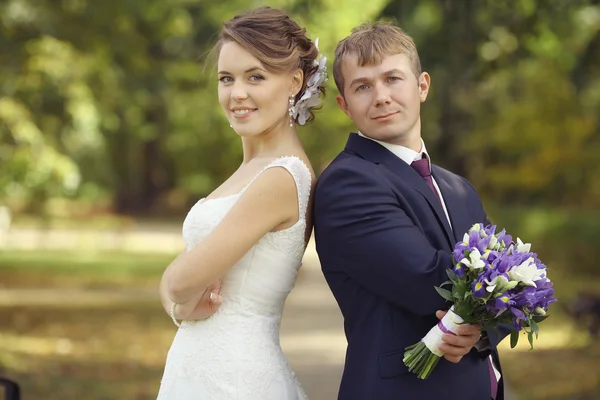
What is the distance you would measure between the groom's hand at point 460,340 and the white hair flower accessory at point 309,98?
37.7 inches

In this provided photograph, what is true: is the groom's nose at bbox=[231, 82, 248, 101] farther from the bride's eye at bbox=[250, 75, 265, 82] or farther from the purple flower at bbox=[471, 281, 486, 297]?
the purple flower at bbox=[471, 281, 486, 297]

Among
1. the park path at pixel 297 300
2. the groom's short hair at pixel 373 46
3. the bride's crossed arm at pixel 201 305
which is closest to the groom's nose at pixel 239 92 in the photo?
the groom's short hair at pixel 373 46

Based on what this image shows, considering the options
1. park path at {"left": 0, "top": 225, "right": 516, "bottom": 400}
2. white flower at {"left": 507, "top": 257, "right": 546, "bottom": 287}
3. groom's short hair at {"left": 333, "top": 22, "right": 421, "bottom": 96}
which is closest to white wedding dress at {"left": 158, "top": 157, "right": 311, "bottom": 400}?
groom's short hair at {"left": 333, "top": 22, "right": 421, "bottom": 96}

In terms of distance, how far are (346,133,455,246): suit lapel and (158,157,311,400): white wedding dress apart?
217mm

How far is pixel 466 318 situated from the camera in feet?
10.6

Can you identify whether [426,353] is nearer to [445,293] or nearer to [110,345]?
[445,293]

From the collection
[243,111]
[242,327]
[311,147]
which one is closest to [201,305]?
[242,327]

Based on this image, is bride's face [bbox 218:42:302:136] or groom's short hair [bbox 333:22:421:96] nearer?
groom's short hair [bbox 333:22:421:96]

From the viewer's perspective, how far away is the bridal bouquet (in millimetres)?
3174

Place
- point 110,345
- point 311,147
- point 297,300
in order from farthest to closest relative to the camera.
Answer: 1. point 311,147
2. point 297,300
3. point 110,345

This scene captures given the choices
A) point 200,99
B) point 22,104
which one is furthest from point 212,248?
point 200,99

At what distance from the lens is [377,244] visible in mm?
3311

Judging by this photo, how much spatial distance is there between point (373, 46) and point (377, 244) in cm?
69

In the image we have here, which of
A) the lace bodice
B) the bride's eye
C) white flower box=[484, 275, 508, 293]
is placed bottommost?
white flower box=[484, 275, 508, 293]
